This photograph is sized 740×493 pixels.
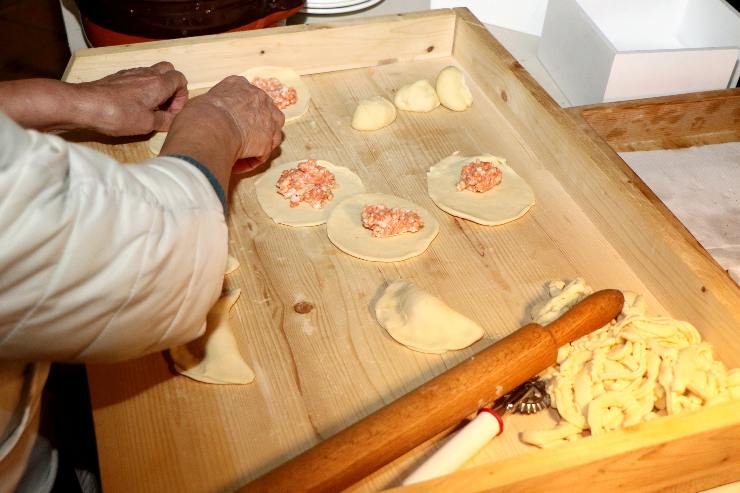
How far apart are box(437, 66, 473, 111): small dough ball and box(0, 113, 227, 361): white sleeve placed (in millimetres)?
1072

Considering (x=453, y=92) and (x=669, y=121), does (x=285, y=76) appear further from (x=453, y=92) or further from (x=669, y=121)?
(x=669, y=121)

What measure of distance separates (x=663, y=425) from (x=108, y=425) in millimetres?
846

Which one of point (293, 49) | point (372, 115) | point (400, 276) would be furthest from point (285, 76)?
point (400, 276)

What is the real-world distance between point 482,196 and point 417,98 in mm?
394

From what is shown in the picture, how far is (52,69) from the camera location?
2891mm

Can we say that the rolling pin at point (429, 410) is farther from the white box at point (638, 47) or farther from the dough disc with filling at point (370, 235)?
the white box at point (638, 47)

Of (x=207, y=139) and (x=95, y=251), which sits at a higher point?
(x=95, y=251)

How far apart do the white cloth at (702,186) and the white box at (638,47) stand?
0.22m

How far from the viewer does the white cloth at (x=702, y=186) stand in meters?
1.79

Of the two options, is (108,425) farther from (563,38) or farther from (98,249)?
(563,38)

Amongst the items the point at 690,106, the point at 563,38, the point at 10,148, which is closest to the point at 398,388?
the point at 10,148

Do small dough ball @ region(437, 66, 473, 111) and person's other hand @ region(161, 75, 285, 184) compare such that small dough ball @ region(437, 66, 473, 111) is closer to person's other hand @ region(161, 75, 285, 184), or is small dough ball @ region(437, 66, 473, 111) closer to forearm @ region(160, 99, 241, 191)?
person's other hand @ region(161, 75, 285, 184)

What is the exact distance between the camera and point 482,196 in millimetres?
1646

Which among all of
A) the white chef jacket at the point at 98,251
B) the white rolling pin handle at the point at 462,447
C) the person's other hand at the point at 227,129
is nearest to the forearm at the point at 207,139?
the person's other hand at the point at 227,129
